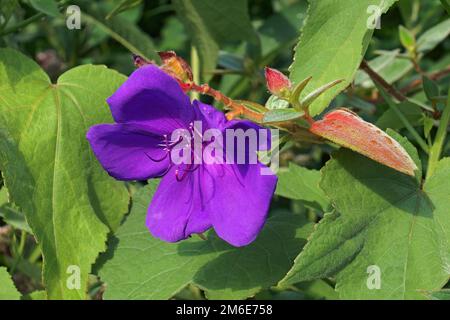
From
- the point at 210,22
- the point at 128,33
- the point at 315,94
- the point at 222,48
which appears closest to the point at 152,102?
the point at 315,94

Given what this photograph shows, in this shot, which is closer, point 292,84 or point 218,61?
point 292,84

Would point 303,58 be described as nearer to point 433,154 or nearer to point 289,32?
point 433,154

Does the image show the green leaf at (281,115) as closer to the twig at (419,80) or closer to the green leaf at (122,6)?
the green leaf at (122,6)

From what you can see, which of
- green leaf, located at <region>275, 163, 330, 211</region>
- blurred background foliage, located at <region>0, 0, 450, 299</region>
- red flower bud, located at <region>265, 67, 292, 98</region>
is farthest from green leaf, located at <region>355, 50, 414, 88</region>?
red flower bud, located at <region>265, 67, 292, 98</region>

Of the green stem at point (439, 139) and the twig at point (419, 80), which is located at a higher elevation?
the twig at point (419, 80)

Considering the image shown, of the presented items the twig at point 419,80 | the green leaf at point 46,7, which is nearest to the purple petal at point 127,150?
the green leaf at point 46,7

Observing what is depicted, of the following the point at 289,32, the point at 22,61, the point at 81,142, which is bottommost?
the point at 81,142

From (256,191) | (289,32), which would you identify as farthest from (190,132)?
(289,32)
